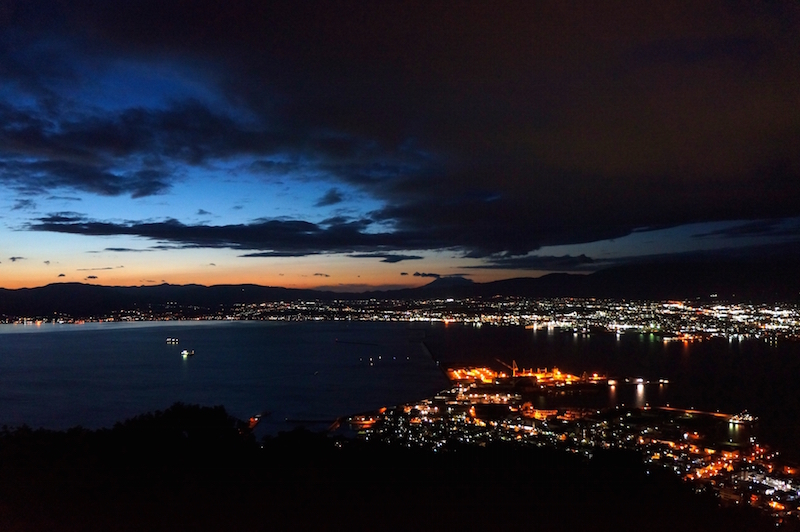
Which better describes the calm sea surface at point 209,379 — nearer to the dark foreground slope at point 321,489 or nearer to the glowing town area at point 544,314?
the dark foreground slope at point 321,489

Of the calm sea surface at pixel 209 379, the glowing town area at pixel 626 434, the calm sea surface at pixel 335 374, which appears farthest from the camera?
the calm sea surface at pixel 209 379

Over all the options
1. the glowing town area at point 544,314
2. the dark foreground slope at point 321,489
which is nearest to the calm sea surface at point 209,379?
the dark foreground slope at point 321,489

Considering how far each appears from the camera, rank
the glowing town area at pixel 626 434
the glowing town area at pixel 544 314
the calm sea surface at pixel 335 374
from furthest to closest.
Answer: the glowing town area at pixel 544 314
the calm sea surface at pixel 335 374
the glowing town area at pixel 626 434

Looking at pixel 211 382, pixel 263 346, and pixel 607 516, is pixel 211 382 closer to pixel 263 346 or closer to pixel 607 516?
pixel 263 346

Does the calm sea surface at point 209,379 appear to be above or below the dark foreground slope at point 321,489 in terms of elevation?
below

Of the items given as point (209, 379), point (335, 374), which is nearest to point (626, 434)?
point (335, 374)

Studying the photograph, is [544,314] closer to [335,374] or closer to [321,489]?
[335,374]

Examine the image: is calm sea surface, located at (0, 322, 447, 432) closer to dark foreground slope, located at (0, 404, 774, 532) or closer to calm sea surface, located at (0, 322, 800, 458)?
calm sea surface, located at (0, 322, 800, 458)
